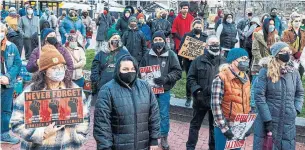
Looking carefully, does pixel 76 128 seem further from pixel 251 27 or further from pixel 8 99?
pixel 251 27

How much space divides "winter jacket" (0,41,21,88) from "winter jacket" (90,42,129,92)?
1.23m

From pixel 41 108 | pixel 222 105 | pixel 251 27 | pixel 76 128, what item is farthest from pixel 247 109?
pixel 251 27

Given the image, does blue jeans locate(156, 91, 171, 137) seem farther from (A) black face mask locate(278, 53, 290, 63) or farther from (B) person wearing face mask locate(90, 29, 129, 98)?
(A) black face mask locate(278, 53, 290, 63)

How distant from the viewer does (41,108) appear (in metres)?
3.66

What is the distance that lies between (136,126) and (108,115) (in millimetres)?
310

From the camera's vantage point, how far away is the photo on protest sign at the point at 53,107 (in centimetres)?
363

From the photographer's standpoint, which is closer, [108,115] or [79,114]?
[79,114]

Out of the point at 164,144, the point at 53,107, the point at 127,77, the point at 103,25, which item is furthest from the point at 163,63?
the point at 103,25

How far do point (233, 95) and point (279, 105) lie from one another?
1.93 feet

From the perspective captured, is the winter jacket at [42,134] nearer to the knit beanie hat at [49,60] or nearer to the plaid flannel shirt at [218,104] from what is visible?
the knit beanie hat at [49,60]

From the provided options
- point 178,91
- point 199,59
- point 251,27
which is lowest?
point 178,91

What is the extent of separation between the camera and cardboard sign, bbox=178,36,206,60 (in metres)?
8.41

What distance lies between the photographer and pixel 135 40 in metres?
9.54

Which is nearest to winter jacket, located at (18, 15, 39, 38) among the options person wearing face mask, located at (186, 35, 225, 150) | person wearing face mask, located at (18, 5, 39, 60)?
person wearing face mask, located at (18, 5, 39, 60)
